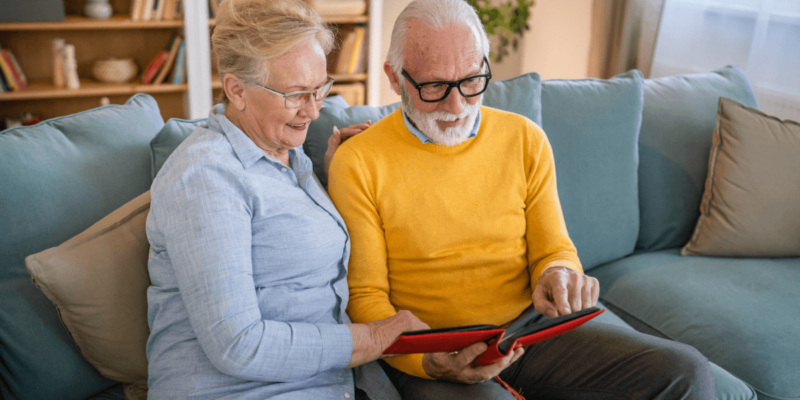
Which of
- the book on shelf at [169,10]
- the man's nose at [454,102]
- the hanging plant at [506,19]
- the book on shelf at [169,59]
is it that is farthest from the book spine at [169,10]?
the man's nose at [454,102]

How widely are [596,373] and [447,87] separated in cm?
69

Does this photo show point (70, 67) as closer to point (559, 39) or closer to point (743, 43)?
point (559, 39)

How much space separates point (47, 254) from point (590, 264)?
4.88ft

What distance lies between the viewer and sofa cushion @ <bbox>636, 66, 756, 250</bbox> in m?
1.81

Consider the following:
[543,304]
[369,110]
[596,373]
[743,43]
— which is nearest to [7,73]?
[369,110]

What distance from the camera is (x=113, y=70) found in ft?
10.0

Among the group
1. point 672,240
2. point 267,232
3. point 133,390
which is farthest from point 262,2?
point 672,240

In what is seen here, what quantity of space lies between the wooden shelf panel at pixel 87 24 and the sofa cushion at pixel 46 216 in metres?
2.00

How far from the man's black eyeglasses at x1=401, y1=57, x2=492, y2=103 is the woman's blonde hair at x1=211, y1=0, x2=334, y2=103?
A: 0.87ft

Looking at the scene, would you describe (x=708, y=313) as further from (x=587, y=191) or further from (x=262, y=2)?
(x=262, y=2)

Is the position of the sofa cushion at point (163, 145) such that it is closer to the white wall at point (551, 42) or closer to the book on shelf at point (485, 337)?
the book on shelf at point (485, 337)

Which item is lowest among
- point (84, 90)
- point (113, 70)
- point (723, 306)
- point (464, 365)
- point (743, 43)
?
point (723, 306)

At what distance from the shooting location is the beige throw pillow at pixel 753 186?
1645 mm

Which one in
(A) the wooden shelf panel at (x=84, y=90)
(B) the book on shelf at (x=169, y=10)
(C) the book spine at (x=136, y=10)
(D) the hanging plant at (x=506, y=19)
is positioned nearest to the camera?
(A) the wooden shelf panel at (x=84, y=90)
